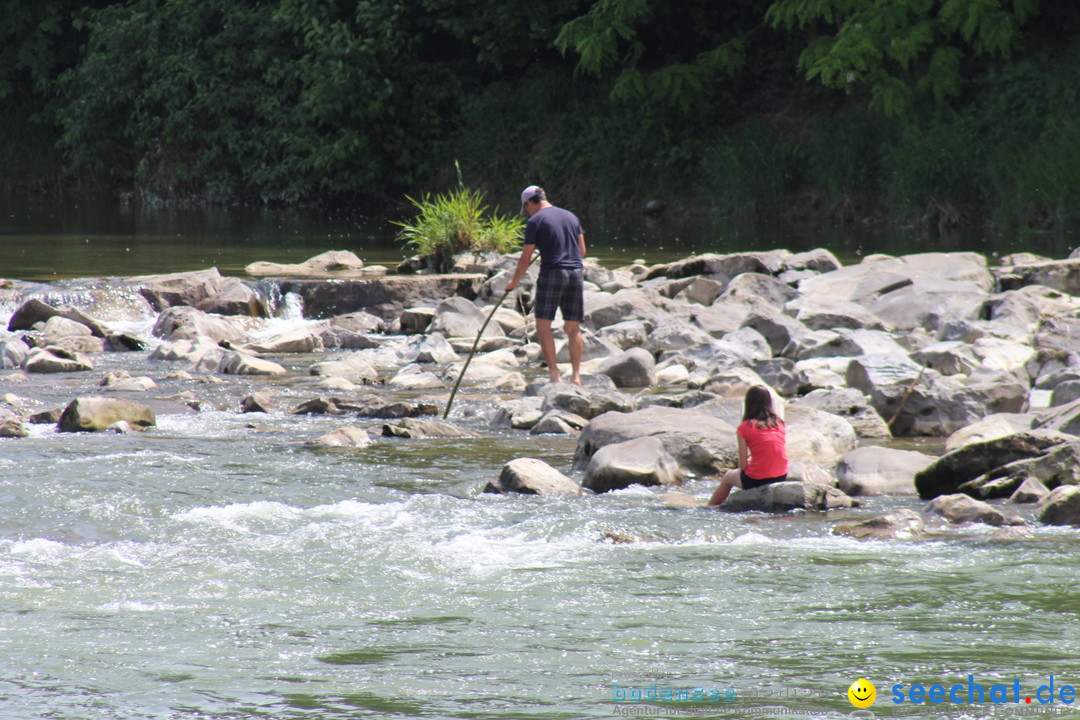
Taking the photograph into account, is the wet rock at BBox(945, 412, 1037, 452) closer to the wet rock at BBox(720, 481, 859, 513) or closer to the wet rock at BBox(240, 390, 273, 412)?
the wet rock at BBox(720, 481, 859, 513)

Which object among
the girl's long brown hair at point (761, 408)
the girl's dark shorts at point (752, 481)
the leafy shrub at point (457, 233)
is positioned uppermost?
the leafy shrub at point (457, 233)

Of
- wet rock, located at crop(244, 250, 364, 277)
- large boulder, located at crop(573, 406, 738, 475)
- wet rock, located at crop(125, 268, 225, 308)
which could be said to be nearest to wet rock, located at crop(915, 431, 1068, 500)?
large boulder, located at crop(573, 406, 738, 475)

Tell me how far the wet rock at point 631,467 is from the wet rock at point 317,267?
26.8 ft

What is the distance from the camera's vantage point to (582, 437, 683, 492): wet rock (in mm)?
6176

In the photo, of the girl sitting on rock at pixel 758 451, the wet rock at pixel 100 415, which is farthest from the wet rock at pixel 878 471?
the wet rock at pixel 100 415

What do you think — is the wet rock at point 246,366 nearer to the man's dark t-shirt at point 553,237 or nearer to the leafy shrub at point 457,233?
the man's dark t-shirt at point 553,237

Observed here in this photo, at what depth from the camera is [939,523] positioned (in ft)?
17.8

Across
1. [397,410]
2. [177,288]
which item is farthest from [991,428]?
[177,288]

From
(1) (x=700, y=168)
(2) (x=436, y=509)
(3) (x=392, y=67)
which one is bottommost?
(2) (x=436, y=509)

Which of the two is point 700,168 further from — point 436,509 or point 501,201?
point 436,509

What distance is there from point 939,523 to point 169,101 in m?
24.8

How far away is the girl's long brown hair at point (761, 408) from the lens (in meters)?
5.98

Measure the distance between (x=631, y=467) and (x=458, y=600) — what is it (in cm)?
188

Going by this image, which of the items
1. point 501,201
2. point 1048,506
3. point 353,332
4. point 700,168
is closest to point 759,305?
point 353,332
